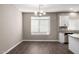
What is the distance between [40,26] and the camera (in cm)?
1071

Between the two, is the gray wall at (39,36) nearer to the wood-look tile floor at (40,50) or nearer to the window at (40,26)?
the window at (40,26)

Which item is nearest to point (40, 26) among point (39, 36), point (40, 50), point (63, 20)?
point (39, 36)

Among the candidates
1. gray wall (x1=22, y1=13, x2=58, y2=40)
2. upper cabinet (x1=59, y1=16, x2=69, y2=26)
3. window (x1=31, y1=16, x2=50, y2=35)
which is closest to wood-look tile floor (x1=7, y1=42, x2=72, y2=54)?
upper cabinet (x1=59, y1=16, x2=69, y2=26)

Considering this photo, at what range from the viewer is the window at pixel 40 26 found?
34.9ft

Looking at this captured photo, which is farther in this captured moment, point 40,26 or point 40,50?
point 40,26

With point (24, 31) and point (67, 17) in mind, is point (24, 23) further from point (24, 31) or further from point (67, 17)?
point (67, 17)

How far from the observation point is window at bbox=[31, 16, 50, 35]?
34.9ft

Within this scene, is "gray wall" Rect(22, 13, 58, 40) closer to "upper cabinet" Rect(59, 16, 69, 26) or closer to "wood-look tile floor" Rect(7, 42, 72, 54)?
"upper cabinet" Rect(59, 16, 69, 26)

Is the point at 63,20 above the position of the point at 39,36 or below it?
above

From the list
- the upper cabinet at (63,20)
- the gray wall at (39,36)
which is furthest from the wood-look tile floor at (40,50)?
the gray wall at (39,36)

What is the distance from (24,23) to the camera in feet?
35.0

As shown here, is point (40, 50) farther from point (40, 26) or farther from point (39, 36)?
point (40, 26)
